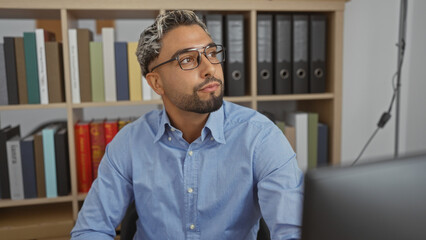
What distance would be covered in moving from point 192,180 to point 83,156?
85 centimetres

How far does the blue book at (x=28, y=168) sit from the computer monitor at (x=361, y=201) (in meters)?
1.63

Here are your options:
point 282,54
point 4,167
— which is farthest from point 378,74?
point 4,167

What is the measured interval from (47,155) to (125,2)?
2.61ft

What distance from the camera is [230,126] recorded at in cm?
123

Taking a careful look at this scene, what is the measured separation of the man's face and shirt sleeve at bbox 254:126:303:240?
21cm

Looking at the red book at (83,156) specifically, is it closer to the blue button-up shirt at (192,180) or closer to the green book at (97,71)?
the green book at (97,71)

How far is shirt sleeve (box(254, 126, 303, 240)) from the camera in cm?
91

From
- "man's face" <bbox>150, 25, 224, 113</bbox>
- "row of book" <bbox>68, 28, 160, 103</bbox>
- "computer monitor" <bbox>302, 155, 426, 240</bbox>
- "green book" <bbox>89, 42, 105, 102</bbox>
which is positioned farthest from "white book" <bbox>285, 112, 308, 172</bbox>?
"computer monitor" <bbox>302, 155, 426, 240</bbox>

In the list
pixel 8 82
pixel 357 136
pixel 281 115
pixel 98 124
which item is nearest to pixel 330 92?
pixel 281 115

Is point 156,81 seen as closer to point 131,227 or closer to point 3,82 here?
point 131,227

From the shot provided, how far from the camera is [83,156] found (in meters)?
1.82

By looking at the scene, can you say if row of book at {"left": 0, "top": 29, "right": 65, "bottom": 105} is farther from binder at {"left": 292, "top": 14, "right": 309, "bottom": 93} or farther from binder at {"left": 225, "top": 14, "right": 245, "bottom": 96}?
binder at {"left": 292, "top": 14, "right": 309, "bottom": 93}

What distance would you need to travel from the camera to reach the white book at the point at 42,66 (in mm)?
1684

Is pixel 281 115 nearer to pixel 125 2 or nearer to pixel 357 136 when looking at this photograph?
pixel 357 136
